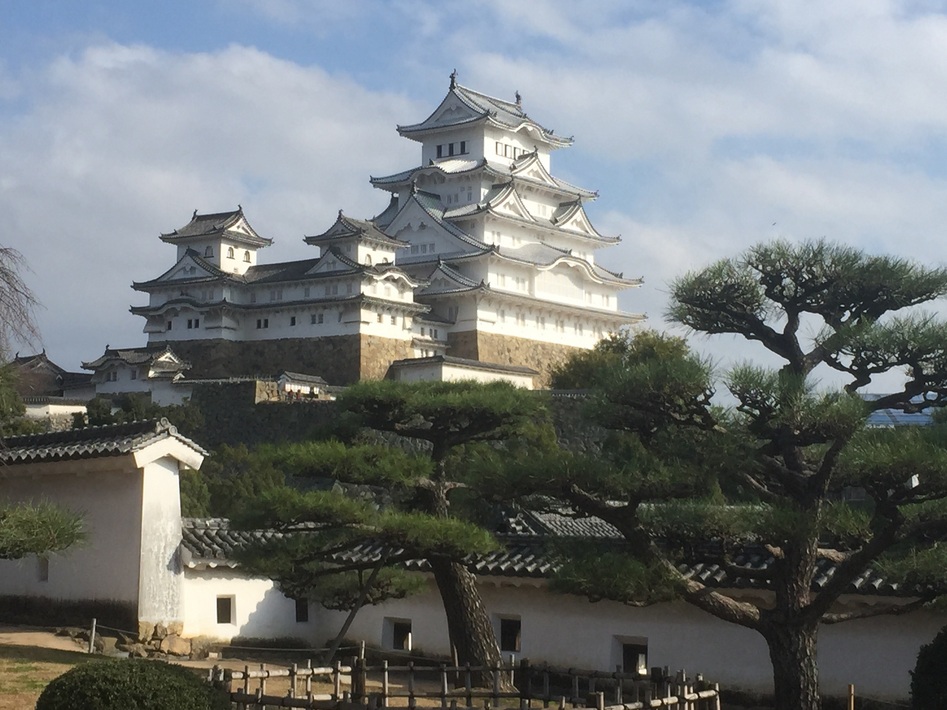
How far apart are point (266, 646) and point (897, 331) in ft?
30.9

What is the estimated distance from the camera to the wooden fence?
9227 millimetres

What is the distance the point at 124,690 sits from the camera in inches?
309

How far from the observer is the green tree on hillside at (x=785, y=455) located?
380 inches

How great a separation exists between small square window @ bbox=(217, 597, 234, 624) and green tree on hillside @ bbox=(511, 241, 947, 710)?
22.5ft

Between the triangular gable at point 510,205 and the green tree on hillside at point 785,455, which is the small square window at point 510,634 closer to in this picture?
the green tree on hillside at point 785,455

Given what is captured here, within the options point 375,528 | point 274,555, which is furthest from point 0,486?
point 375,528

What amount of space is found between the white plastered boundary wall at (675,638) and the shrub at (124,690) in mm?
6559

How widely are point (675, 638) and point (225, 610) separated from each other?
223 inches

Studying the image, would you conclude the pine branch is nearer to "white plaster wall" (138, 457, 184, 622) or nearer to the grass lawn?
the grass lawn

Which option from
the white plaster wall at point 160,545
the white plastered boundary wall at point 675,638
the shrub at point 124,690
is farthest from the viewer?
the white plaster wall at point 160,545

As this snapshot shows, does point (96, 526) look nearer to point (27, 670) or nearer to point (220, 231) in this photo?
point (27, 670)

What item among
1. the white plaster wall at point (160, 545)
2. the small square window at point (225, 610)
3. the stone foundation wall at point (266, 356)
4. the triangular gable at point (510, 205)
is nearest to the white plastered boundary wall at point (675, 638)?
the small square window at point (225, 610)

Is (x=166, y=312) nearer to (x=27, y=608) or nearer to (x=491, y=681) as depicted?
(x=27, y=608)

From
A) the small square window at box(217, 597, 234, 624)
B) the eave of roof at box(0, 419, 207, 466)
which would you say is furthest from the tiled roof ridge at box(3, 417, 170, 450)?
the small square window at box(217, 597, 234, 624)
